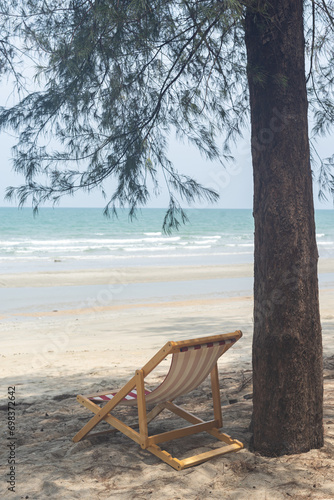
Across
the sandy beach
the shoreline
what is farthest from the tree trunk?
the shoreline

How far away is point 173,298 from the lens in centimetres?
1281

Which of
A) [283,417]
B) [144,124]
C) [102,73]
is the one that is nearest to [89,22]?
[102,73]

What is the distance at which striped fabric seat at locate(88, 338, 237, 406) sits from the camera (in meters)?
3.25

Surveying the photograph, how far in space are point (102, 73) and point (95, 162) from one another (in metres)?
0.84

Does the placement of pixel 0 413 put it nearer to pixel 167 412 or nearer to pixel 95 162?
pixel 167 412

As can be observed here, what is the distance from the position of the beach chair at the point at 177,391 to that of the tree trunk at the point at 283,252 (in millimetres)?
285

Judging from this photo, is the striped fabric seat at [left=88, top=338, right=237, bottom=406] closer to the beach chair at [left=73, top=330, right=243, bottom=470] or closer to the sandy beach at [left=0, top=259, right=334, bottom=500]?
the beach chair at [left=73, top=330, right=243, bottom=470]

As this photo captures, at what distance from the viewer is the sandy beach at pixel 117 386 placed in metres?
3.08

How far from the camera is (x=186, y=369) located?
3.35m

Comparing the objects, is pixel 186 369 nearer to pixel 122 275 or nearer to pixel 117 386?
pixel 117 386

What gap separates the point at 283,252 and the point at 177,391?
116 centimetres

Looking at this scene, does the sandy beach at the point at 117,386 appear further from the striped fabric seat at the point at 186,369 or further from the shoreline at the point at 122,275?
the shoreline at the point at 122,275

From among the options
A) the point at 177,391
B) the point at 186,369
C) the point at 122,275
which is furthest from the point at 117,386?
the point at 122,275

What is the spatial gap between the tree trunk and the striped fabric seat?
29 cm
